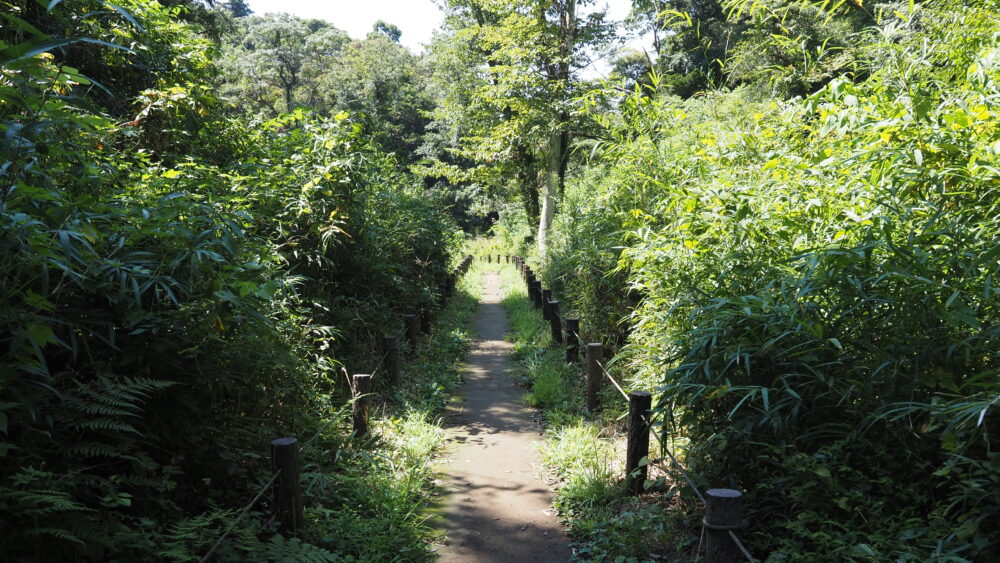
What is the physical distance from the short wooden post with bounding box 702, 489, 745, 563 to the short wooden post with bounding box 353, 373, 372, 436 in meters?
3.13

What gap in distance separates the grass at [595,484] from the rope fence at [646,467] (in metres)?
0.16

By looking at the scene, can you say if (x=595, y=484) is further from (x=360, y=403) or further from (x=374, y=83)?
(x=374, y=83)

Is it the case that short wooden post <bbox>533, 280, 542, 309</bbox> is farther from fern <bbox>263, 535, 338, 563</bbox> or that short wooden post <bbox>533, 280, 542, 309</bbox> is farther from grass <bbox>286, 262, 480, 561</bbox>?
fern <bbox>263, 535, 338, 563</bbox>

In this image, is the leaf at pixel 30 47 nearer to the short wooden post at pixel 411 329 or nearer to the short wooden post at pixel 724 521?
the short wooden post at pixel 724 521

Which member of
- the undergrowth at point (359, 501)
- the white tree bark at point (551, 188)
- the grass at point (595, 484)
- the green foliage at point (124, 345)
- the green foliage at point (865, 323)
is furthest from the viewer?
the white tree bark at point (551, 188)

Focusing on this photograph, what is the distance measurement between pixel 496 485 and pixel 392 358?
2.27 meters

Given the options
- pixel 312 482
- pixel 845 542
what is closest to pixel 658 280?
pixel 845 542

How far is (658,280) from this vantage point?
4266mm

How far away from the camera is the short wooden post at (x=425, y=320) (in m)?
9.42

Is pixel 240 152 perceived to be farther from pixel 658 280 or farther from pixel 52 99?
pixel 658 280

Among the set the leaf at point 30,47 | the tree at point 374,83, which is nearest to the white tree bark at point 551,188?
the leaf at point 30,47

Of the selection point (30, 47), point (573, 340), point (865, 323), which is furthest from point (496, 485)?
point (30, 47)

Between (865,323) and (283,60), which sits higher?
(283,60)

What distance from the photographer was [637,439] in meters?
4.03
